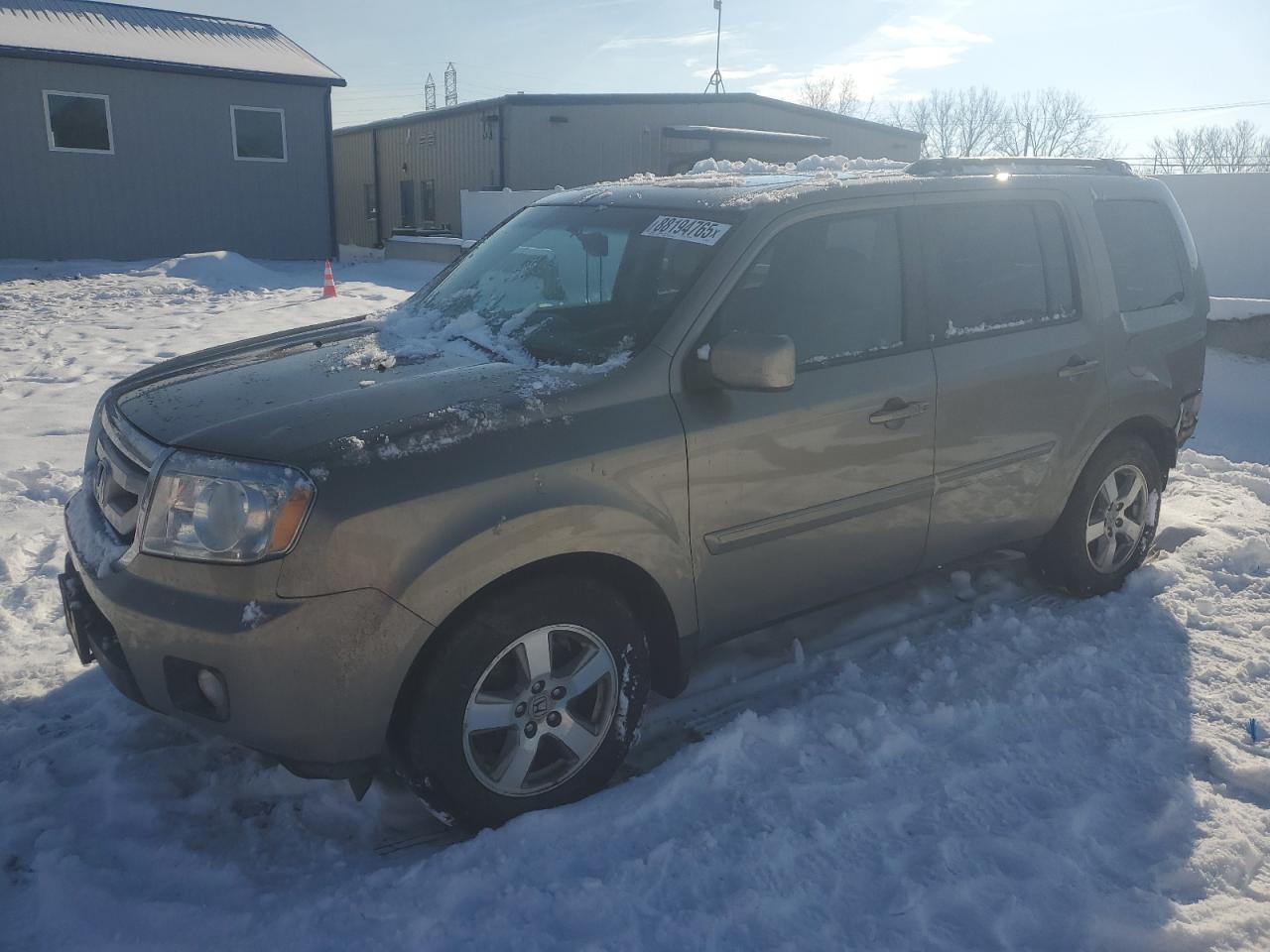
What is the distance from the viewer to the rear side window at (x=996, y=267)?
386 centimetres

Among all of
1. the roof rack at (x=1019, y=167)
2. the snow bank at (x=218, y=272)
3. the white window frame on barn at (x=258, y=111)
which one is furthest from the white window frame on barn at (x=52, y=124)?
the roof rack at (x=1019, y=167)

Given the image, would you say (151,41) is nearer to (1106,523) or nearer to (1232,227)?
(1232,227)

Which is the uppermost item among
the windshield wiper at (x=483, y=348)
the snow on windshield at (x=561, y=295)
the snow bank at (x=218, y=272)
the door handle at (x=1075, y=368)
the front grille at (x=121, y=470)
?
the snow on windshield at (x=561, y=295)

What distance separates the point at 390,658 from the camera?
2615 mm

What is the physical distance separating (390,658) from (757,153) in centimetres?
2294

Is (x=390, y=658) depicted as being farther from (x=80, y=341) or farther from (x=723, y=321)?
(x=80, y=341)

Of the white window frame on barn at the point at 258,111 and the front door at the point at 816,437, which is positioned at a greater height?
the white window frame on barn at the point at 258,111

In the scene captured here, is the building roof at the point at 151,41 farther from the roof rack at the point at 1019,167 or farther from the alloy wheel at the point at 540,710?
the alloy wheel at the point at 540,710

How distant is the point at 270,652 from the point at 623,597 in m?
1.09

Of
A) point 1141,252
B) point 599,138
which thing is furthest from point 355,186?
point 1141,252

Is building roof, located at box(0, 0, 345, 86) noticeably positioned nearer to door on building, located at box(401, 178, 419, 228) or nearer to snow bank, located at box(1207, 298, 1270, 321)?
door on building, located at box(401, 178, 419, 228)

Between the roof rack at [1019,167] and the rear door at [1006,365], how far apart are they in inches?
10.6

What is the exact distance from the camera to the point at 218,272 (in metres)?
17.0

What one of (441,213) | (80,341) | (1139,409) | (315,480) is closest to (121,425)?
(315,480)
